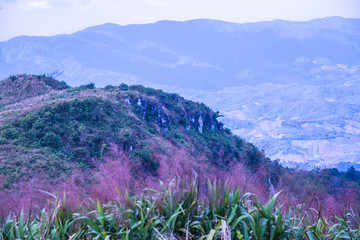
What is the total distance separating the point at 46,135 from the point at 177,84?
14996cm

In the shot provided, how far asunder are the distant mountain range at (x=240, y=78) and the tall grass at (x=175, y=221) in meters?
59.8

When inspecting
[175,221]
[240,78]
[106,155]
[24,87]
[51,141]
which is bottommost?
[106,155]

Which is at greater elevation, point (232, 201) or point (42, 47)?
point (42, 47)

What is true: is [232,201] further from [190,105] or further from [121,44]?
[121,44]

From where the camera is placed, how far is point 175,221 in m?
3.39

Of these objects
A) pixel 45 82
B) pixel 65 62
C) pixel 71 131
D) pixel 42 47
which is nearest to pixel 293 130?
pixel 45 82

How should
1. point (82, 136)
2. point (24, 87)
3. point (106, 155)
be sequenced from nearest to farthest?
point (106, 155)
point (82, 136)
point (24, 87)

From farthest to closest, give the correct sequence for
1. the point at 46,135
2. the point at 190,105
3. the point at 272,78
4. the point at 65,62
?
1. the point at 272,78
2. the point at 65,62
3. the point at 190,105
4. the point at 46,135

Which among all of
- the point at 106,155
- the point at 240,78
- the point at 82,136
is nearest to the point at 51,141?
the point at 82,136

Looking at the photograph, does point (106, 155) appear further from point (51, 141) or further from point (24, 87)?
point (24, 87)

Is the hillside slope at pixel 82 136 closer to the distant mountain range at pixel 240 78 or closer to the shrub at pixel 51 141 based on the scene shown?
the shrub at pixel 51 141

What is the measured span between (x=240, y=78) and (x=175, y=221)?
179 metres

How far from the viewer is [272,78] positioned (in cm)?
17862

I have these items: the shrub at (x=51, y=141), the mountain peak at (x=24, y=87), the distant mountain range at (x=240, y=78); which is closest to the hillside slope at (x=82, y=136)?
the shrub at (x=51, y=141)
